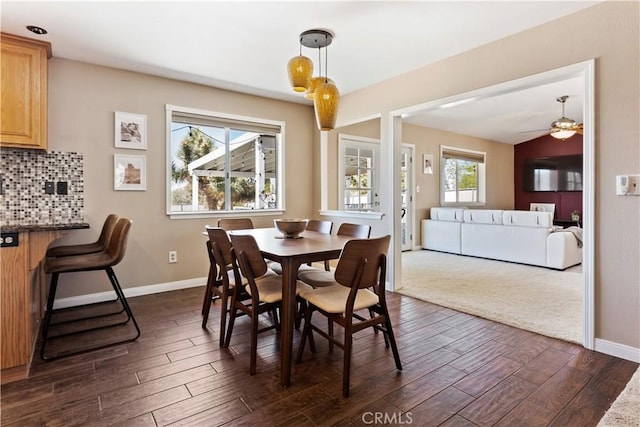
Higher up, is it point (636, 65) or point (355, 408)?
point (636, 65)

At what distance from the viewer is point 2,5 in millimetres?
2346

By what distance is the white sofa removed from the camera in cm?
477

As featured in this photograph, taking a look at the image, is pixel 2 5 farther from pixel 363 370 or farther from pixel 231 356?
pixel 363 370

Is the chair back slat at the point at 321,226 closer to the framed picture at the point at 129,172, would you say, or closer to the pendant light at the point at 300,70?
the pendant light at the point at 300,70

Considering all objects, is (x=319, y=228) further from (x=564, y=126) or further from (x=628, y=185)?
(x=564, y=126)

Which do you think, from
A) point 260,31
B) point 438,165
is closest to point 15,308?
point 260,31

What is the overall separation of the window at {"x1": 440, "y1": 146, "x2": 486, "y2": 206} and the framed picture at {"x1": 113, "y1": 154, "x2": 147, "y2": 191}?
5.70 metres

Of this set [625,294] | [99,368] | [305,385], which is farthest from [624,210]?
[99,368]

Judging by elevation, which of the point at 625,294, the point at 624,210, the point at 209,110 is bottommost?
the point at 625,294

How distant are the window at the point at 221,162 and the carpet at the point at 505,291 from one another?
236 centimetres

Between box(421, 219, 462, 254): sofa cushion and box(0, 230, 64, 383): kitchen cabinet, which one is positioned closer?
box(0, 230, 64, 383): kitchen cabinet

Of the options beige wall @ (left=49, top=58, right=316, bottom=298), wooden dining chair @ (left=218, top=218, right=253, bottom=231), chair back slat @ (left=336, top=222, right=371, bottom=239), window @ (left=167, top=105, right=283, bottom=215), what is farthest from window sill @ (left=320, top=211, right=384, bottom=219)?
beige wall @ (left=49, top=58, right=316, bottom=298)

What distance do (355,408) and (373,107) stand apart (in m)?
3.36

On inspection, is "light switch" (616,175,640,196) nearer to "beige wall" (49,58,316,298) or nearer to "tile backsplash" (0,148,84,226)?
"beige wall" (49,58,316,298)
